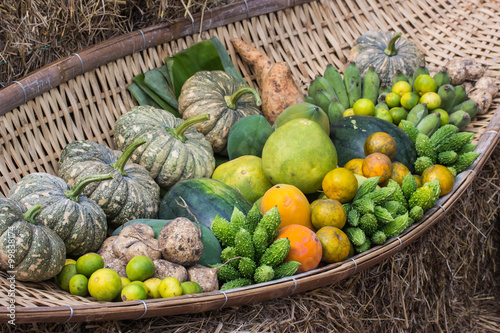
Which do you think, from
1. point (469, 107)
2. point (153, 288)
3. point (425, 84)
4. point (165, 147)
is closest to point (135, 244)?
point (153, 288)

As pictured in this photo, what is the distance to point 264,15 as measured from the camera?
14.4 ft

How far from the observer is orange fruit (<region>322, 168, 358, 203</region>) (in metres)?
2.47

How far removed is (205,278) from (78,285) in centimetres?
55

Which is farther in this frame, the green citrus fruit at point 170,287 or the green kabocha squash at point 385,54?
the green kabocha squash at point 385,54

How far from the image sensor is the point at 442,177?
9.57 feet

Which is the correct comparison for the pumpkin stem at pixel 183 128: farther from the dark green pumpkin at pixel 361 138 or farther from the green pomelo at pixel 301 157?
the dark green pumpkin at pixel 361 138

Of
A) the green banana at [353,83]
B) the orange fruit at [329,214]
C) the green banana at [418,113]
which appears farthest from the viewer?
the green banana at [353,83]

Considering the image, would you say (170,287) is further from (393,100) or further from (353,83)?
(353,83)

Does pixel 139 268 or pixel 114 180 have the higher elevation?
pixel 114 180

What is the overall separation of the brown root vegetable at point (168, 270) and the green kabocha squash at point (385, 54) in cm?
302

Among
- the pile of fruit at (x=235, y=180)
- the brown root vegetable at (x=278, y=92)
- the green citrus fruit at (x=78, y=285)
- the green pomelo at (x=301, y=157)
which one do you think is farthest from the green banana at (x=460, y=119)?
the green citrus fruit at (x=78, y=285)

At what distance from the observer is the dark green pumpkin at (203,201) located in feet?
8.57

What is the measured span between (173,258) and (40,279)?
0.58m

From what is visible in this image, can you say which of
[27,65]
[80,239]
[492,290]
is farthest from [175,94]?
[492,290]
